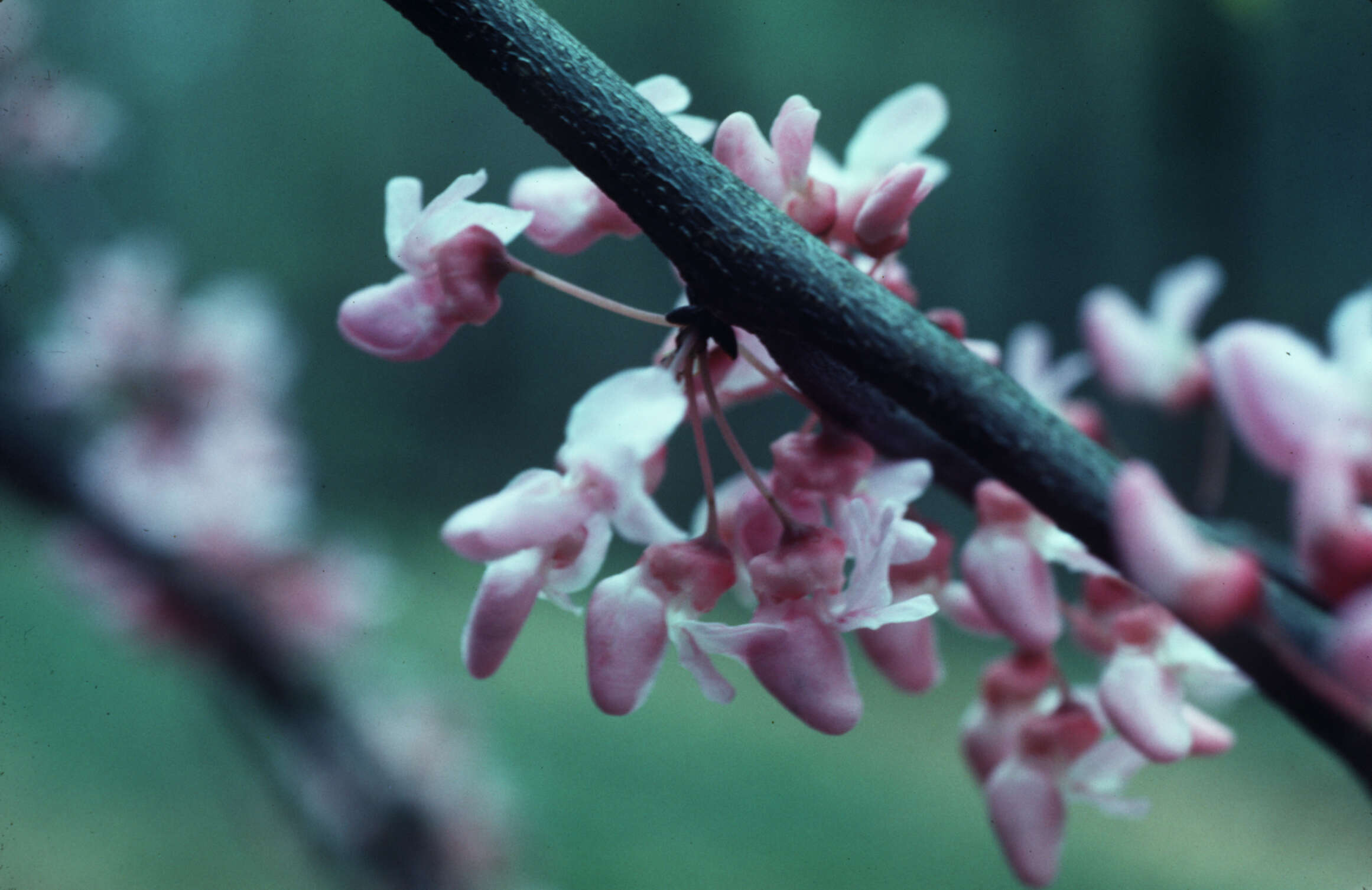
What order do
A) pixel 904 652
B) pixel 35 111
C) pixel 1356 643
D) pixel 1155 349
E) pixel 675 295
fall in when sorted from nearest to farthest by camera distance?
1. pixel 1356 643
2. pixel 904 652
3. pixel 1155 349
4. pixel 35 111
5. pixel 675 295

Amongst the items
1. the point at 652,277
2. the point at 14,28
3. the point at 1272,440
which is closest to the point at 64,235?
the point at 14,28

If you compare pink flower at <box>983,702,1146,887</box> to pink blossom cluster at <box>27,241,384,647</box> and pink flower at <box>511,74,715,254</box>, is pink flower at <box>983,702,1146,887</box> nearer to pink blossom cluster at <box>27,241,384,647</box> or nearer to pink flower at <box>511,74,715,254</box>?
pink flower at <box>511,74,715,254</box>

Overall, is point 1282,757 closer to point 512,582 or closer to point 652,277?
point 652,277

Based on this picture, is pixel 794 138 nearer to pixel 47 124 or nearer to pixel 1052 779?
pixel 1052 779

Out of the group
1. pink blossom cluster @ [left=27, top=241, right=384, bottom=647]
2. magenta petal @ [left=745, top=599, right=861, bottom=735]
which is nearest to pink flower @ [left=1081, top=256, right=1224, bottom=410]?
magenta petal @ [left=745, top=599, right=861, bottom=735]

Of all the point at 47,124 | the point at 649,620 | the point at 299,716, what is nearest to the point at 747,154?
the point at 649,620

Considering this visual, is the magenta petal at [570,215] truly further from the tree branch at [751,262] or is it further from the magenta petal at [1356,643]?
the magenta petal at [1356,643]

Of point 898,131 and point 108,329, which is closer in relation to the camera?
point 898,131
